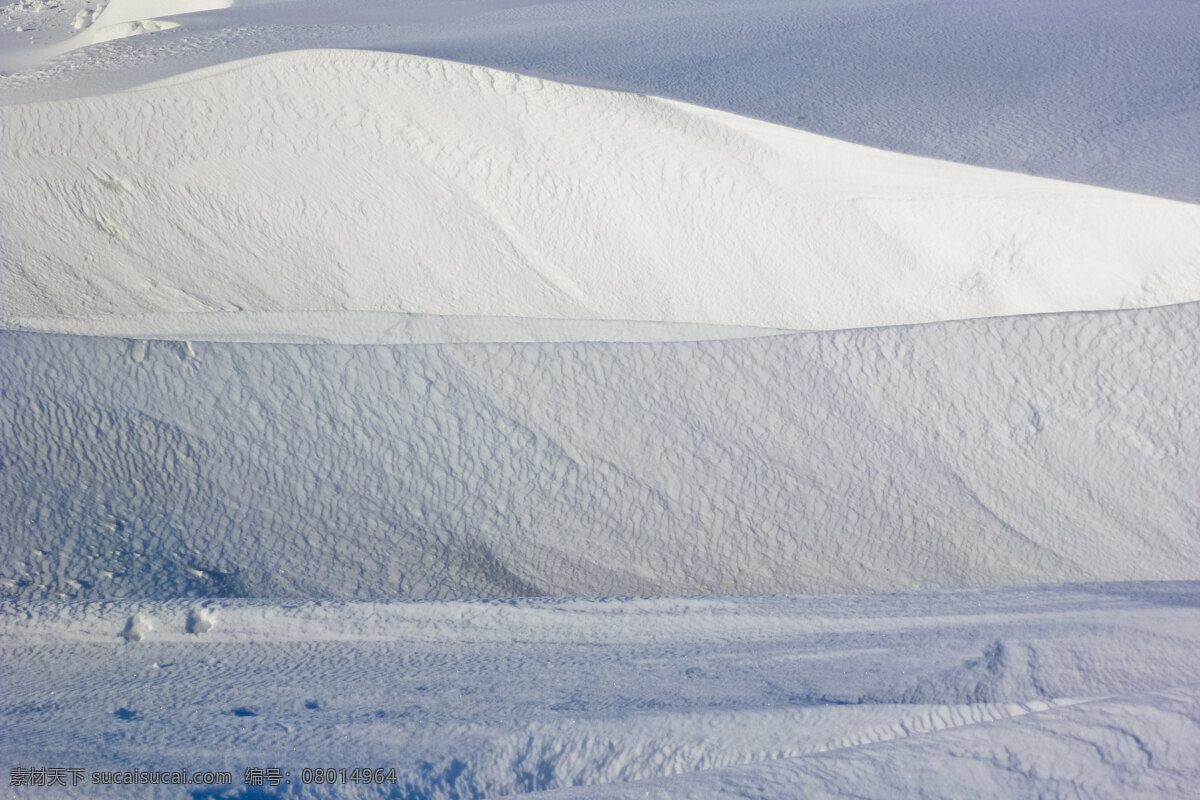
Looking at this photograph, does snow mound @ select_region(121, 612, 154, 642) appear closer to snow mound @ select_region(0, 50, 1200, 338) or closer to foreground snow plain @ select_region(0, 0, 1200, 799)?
foreground snow plain @ select_region(0, 0, 1200, 799)

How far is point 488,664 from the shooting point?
78 cm

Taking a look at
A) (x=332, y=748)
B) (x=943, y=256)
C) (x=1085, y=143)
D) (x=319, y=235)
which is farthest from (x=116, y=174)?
(x=1085, y=143)

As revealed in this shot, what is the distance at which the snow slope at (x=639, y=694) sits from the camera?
1.95 ft

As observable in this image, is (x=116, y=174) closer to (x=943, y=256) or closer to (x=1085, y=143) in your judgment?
(x=943, y=256)

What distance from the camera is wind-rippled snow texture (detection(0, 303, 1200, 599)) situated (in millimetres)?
852

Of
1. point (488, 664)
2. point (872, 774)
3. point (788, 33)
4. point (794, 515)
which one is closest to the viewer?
point (872, 774)

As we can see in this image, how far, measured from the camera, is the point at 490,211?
115 cm

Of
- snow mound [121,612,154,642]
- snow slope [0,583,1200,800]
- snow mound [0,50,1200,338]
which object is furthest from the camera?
snow mound [0,50,1200,338]

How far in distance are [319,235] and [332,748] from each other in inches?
29.0

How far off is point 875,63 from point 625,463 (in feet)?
2.53

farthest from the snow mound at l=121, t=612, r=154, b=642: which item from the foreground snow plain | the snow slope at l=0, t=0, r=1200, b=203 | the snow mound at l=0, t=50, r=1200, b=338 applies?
the snow slope at l=0, t=0, r=1200, b=203

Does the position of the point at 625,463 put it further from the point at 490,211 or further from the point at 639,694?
the point at 490,211

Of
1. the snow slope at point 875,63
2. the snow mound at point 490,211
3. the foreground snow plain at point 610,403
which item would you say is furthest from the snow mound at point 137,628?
the snow slope at point 875,63

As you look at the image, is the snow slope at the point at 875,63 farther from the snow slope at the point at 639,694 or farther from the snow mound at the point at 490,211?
the snow slope at the point at 639,694
